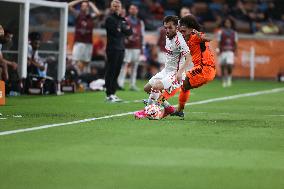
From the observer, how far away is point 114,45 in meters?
19.7

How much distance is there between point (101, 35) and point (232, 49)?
5.32 meters

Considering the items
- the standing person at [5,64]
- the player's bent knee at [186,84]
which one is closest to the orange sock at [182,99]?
the player's bent knee at [186,84]

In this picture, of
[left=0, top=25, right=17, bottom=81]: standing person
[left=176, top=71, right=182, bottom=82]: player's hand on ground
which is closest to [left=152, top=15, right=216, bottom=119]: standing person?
[left=176, top=71, right=182, bottom=82]: player's hand on ground

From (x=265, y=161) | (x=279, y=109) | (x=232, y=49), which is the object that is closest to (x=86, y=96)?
(x=279, y=109)

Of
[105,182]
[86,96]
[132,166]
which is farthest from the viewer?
[86,96]

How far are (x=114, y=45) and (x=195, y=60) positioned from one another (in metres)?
5.16

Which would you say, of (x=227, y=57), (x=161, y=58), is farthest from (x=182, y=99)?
(x=161, y=58)

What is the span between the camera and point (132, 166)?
8.34m

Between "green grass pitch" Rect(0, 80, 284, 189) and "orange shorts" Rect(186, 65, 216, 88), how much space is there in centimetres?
58

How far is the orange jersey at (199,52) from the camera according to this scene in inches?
579

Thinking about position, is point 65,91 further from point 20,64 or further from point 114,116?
point 114,116

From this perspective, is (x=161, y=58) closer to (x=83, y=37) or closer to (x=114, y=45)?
(x=83, y=37)

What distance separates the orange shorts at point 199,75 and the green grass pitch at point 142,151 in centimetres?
58

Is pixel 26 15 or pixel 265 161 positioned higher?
pixel 26 15
